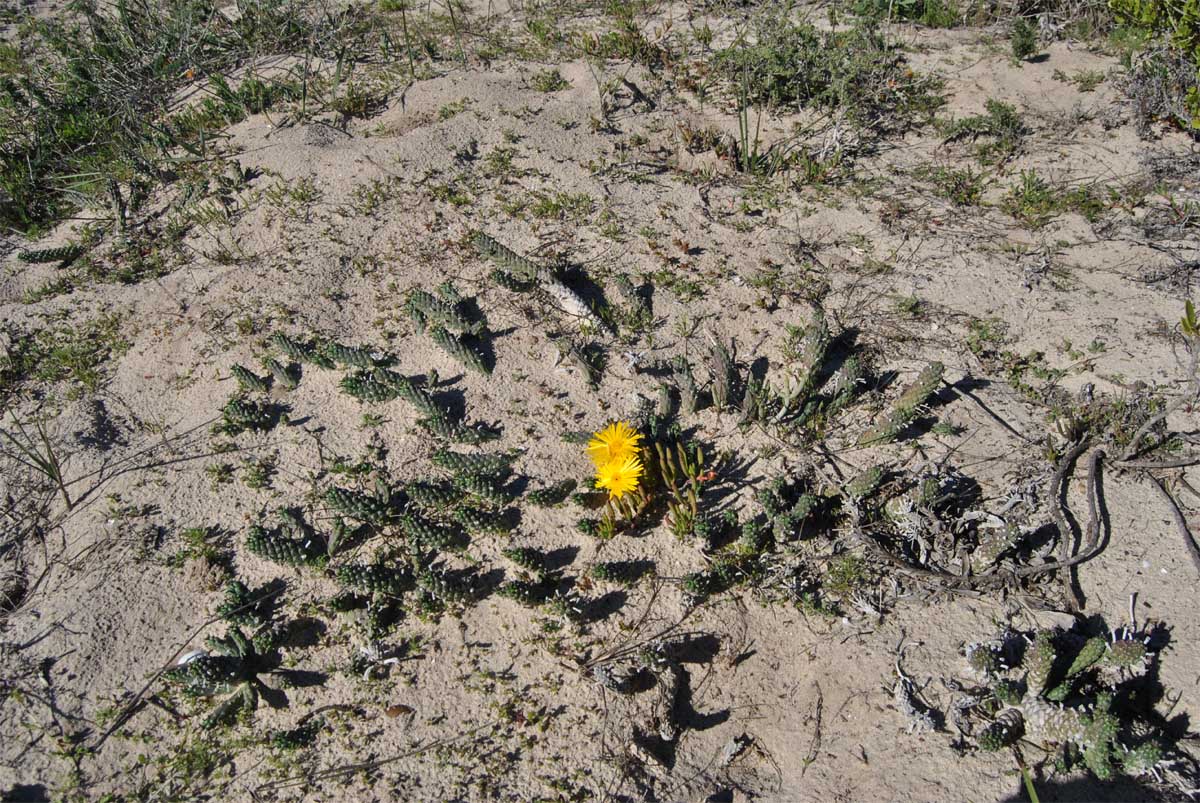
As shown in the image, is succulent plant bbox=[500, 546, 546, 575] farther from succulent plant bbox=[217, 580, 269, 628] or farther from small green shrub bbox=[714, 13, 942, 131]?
small green shrub bbox=[714, 13, 942, 131]

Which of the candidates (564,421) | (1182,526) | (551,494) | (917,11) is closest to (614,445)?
(551,494)

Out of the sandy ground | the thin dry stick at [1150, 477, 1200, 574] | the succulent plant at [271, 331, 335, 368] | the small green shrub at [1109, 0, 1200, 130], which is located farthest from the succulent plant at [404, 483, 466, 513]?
the small green shrub at [1109, 0, 1200, 130]

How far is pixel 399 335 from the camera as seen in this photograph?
4.41 metres

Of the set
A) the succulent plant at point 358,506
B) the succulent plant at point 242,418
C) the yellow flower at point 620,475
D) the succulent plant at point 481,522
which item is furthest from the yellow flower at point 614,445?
the succulent plant at point 242,418

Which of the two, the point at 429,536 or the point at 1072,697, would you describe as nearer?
the point at 1072,697

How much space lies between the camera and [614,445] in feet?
11.8

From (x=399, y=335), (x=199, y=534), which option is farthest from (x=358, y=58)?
(x=199, y=534)

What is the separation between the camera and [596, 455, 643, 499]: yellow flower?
351 cm

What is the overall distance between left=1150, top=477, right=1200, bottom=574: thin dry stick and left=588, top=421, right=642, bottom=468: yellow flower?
2.44m

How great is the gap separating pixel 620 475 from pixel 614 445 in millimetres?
157

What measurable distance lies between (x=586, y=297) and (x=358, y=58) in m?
3.36

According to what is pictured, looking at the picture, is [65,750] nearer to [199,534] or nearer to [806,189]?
[199,534]

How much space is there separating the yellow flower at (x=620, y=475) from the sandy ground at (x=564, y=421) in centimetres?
26

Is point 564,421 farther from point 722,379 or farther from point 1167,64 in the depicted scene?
point 1167,64
